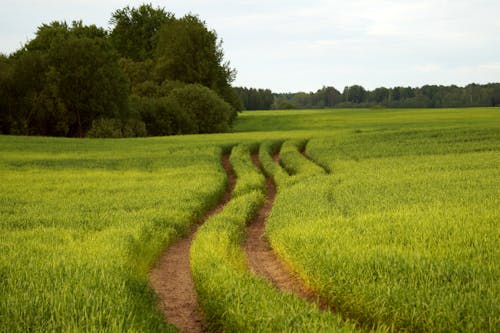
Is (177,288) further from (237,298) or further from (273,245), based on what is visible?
(273,245)

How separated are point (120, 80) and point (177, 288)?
181 ft

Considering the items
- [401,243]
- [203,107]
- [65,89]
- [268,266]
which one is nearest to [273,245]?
[268,266]

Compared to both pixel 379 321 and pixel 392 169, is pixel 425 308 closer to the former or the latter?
pixel 379 321

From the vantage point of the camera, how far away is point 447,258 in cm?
985

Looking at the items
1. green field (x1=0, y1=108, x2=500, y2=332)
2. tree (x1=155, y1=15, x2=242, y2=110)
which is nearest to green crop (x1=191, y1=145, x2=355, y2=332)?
green field (x1=0, y1=108, x2=500, y2=332)

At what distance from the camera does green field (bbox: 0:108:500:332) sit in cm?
779

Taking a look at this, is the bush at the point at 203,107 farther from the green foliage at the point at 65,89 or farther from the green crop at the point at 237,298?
the green crop at the point at 237,298

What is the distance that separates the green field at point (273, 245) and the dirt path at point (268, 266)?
0.25m

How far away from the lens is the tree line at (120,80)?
197ft

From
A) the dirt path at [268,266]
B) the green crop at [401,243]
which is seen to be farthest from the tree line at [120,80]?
the dirt path at [268,266]

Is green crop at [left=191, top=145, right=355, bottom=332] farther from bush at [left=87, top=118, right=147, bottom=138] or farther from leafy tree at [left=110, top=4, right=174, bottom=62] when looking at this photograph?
leafy tree at [left=110, top=4, right=174, bottom=62]

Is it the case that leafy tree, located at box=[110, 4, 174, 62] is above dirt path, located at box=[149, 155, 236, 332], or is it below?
above

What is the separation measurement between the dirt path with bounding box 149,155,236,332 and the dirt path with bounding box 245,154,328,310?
4.79 ft

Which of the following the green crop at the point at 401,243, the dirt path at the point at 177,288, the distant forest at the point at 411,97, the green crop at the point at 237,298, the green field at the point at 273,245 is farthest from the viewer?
the distant forest at the point at 411,97
